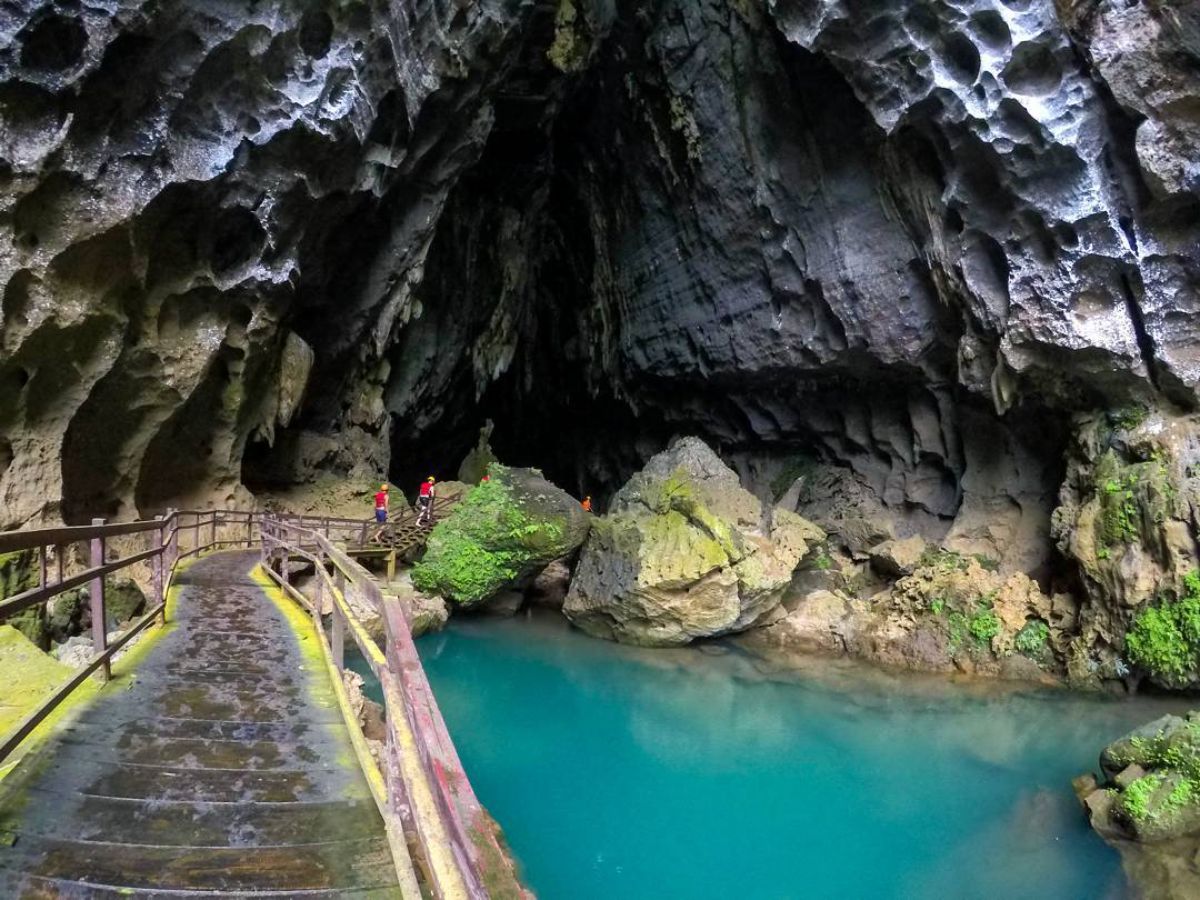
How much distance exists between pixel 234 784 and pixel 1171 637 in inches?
445

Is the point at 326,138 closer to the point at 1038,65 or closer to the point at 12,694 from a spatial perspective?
the point at 12,694

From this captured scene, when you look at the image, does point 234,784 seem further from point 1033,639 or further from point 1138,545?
point 1033,639

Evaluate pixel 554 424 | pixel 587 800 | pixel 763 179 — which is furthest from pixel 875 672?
pixel 554 424

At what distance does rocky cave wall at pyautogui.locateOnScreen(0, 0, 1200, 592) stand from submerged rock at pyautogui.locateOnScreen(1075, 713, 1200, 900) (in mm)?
5731

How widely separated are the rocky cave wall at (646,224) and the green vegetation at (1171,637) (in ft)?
9.68

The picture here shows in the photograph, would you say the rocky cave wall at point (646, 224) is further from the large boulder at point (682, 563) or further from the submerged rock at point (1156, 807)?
the submerged rock at point (1156, 807)

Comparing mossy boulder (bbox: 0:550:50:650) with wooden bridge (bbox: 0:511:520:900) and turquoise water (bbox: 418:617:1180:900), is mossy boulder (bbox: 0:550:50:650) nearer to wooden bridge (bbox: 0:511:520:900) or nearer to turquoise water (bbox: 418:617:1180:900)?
wooden bridge (bbox: 0:511:520:900)

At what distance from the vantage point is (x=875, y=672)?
11.9 metres

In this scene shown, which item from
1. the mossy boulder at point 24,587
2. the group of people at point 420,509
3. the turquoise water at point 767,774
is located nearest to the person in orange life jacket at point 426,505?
the group of people at point 420,509

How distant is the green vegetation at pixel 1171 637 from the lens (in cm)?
909

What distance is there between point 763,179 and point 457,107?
6522 mm

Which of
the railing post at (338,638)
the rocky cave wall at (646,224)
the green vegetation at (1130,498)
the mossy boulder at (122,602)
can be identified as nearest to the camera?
the railing post at (338,638)

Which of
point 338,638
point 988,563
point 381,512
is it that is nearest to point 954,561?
point 988,563

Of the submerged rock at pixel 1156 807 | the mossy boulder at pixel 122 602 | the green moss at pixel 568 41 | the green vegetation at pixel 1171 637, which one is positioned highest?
the green moss at pixel 568 41
